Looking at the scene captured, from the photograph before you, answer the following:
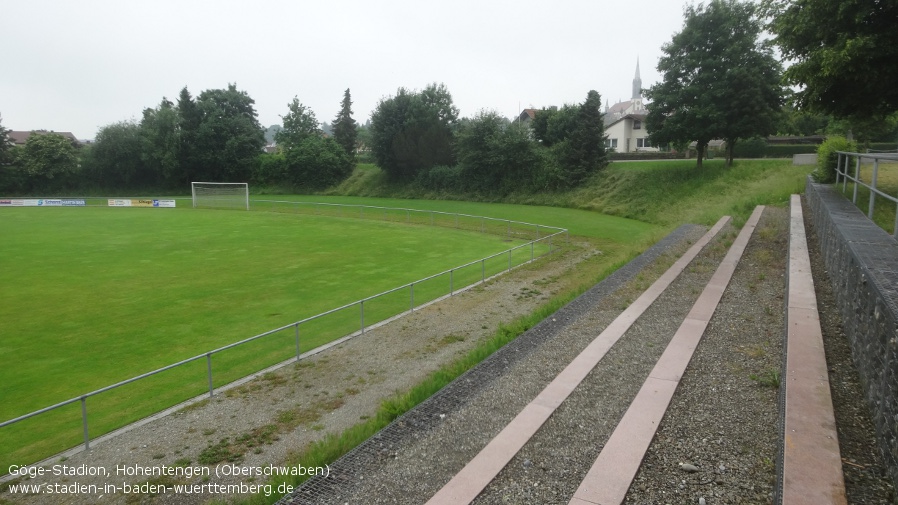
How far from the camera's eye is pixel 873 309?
5.98 meters

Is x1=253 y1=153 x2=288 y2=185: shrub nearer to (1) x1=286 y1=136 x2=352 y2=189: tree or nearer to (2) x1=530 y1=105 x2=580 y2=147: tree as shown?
(1) x1=286 y1=136 x2=352 y2=189: tree

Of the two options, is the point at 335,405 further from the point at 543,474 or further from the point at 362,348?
the point at 543,474

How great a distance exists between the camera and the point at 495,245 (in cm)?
3089

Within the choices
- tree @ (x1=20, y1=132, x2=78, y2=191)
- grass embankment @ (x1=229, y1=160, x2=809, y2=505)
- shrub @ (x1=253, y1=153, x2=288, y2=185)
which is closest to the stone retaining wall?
grass embankment @ (x1=229, y1=160, x2=809, y2=505)

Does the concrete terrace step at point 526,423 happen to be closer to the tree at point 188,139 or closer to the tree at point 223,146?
the tree at point 223,146

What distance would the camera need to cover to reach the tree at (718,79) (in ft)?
136

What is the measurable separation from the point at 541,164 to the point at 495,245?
1081 inches

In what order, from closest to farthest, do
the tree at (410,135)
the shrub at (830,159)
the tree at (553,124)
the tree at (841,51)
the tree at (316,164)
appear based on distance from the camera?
1. the tree at (841,51)
2. the shrub at (830,159)
3. the tree at (553,124)
4. the tree at (410,135)
5. the tree at (316,164)

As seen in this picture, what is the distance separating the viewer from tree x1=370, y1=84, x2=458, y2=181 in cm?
6469

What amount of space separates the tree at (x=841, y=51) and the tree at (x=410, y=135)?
48.1 metres

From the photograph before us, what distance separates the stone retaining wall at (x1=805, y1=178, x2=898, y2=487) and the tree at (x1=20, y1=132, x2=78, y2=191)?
270 ft

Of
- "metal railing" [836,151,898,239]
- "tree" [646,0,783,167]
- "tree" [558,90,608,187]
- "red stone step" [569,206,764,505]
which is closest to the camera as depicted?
"red stone step" [569,206,764,505]

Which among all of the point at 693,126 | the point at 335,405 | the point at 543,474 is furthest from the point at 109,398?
the point at 693,126

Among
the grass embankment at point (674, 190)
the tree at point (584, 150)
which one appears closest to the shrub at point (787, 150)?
the grass embankment at point (674, 190)
